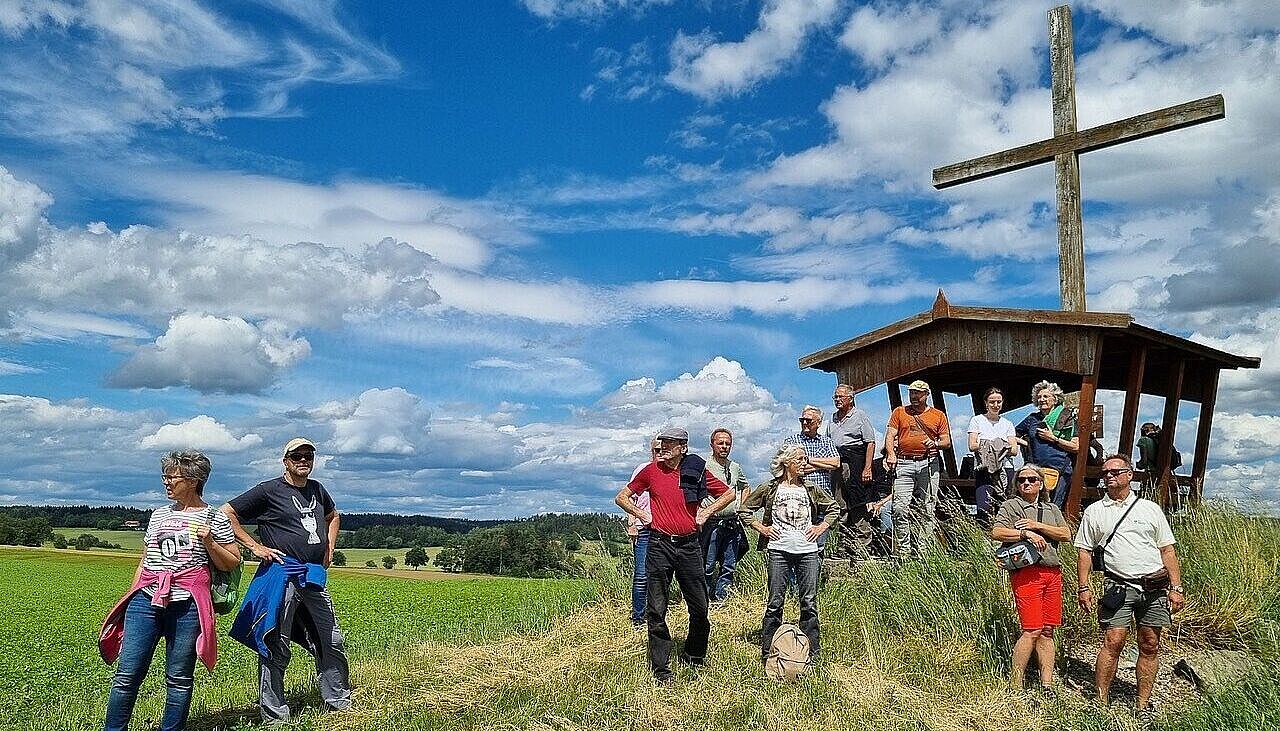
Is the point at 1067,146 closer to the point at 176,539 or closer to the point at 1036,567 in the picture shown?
the point at 1036,567

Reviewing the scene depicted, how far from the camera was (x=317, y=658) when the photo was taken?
7711 mm

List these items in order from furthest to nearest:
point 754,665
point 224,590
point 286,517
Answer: point 754,665
point 286,517
point 224,590

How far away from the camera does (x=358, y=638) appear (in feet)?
38.9

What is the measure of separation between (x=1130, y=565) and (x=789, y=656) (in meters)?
2.76

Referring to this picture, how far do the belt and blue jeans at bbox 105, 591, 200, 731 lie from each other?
132 inches

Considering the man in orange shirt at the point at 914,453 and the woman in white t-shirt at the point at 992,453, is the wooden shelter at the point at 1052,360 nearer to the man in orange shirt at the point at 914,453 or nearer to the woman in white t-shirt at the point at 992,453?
the woman in white t-shirt at the point at 992,453

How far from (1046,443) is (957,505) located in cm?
117

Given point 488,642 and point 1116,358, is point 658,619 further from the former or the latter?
point 1116,358

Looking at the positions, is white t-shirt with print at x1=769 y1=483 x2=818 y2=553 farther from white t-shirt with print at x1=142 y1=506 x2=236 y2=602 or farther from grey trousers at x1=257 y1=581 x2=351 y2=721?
white t-shirt with print at x1=142 y1=506 x2=236 y2=602

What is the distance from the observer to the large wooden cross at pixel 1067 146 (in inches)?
518

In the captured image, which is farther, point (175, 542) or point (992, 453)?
point (992, 453)

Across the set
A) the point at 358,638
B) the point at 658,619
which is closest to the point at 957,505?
the point at 658,619

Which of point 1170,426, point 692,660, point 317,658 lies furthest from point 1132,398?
point 317,658

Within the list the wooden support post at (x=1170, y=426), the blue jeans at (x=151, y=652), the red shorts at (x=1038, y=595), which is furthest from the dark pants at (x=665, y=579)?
the wooden support post at (x=1170, y=426)
